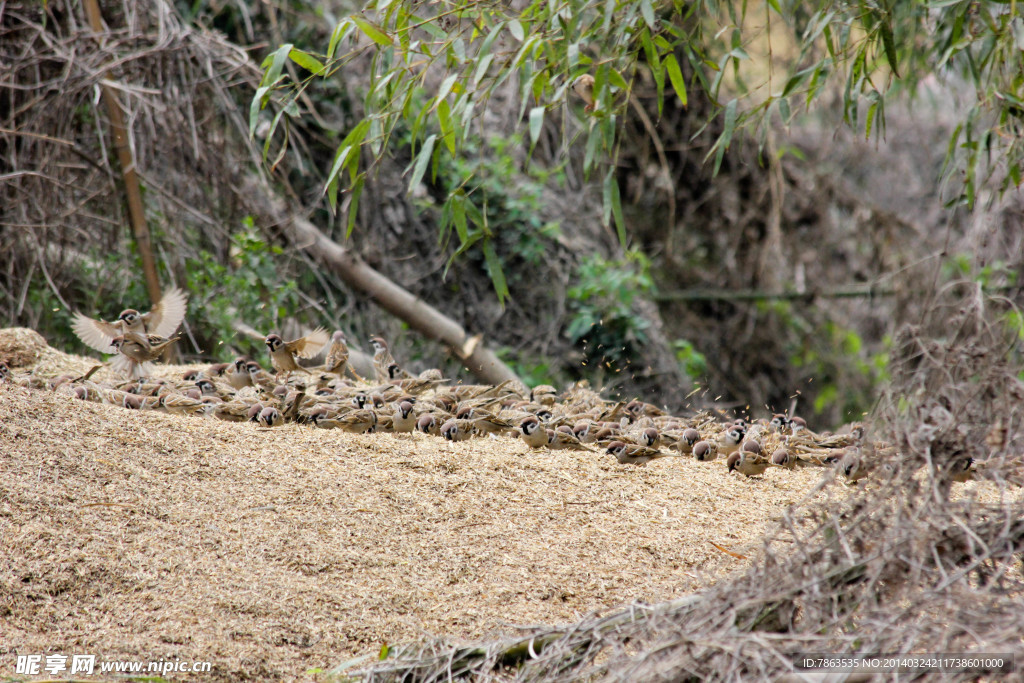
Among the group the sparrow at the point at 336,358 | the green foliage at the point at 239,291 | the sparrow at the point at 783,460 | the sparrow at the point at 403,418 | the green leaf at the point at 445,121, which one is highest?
the green leaf at the point at 445,121

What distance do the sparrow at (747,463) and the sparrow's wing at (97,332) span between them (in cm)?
300

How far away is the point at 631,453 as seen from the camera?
3016 mm

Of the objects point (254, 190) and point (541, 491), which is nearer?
point (541, 491)

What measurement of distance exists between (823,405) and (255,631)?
297 inches

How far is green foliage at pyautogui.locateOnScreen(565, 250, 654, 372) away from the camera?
6719 mm

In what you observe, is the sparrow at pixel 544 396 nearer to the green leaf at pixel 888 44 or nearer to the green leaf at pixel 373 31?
the green leaf at pixel 373 31

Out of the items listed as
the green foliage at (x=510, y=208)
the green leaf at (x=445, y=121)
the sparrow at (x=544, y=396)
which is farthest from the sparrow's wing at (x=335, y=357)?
the green foliage at (x=510, y=208)

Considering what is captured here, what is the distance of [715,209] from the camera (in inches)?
337

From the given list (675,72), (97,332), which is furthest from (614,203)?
(97,332)

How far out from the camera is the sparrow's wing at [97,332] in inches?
160

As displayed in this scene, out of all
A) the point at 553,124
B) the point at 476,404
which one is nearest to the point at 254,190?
the point at 553,124

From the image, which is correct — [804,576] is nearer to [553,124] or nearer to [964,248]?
[553,124]

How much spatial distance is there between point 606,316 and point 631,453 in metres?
3.85

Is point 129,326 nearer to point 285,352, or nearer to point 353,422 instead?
point 285,352
